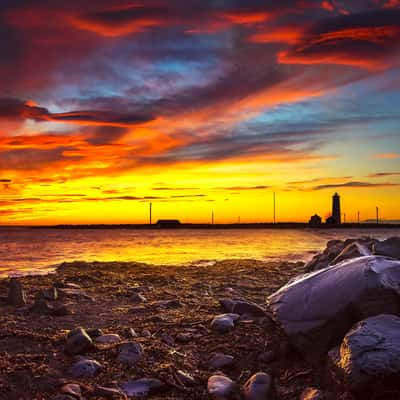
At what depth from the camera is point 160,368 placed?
16.4 ft

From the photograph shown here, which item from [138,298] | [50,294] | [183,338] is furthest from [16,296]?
[183,338]

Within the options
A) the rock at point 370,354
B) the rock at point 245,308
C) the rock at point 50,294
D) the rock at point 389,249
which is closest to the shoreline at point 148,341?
the rock at point 50,294

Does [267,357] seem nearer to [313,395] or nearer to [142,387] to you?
[313,395]

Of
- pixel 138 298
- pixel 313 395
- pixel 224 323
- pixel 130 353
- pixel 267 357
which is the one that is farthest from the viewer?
pixel 138 298

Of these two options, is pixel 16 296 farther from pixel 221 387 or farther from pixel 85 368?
pixel 221 387

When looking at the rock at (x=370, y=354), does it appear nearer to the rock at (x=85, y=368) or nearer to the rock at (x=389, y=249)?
the rock at (x=85, y=368)

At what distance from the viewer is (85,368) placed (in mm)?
4977

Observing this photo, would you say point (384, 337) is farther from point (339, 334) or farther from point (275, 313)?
point (275, 313)

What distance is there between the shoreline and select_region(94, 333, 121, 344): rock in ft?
0.34

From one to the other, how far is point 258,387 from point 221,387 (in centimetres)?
35

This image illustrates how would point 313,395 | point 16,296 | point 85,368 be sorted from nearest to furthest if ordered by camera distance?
point 313,395, point 85,368, point 16,296

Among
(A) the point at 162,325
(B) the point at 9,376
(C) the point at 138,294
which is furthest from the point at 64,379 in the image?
(C) the point at 138,294

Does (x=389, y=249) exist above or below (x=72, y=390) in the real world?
above

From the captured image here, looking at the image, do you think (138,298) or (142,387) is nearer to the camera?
(142,387)
